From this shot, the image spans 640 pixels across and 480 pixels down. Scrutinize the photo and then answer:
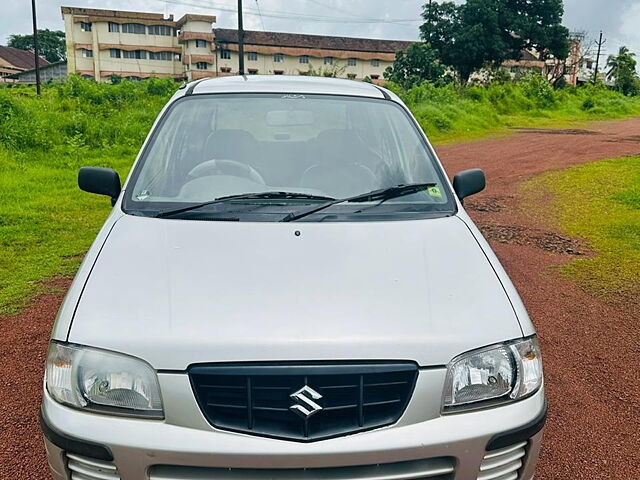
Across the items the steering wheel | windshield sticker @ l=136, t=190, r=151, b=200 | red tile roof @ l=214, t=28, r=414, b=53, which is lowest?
windshield sticker @ l=136, t=190, r=151, b=200

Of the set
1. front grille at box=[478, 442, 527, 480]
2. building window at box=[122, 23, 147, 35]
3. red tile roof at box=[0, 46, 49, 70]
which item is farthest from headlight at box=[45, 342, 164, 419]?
red tile roof at box=[0, 46, 49, 70]

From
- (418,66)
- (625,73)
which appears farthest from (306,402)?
(625,73)

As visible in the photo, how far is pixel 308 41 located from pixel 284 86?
189 ft

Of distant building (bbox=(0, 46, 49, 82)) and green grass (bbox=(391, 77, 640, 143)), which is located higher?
distant building (bbox=(0, 46, 49, 82))

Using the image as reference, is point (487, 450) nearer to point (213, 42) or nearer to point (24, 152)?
point (24, 152)

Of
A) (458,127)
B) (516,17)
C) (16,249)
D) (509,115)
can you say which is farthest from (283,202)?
(516,17)

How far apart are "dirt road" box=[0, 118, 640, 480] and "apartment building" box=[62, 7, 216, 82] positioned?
5213cm

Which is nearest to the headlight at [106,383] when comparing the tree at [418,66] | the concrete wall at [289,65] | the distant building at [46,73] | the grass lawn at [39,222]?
the grass lawn at [39,222]

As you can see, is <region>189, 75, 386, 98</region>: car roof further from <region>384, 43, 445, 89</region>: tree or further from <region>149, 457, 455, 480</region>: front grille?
<region>384, 43, 445, 89</region>: tree

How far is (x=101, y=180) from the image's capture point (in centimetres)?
318

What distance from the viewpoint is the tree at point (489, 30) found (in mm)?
39688

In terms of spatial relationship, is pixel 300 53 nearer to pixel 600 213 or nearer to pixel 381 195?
pixel 600 213

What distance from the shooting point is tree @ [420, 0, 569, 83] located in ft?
130

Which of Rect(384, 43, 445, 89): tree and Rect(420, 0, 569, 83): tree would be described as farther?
Rect(420, 0, 569, 83): tree
